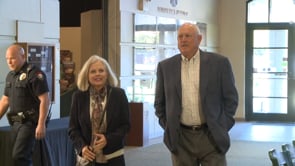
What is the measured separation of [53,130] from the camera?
237 inches

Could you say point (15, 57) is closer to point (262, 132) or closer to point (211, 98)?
point (211, 98)

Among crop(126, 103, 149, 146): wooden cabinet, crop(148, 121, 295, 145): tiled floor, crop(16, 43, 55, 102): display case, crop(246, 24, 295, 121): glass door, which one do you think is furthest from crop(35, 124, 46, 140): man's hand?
crop(246, 24, 295, 121): glass door

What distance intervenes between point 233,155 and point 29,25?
12.1 feet

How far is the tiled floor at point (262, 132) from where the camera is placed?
10198 mm

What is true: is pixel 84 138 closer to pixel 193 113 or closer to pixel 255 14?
pixel 193 113

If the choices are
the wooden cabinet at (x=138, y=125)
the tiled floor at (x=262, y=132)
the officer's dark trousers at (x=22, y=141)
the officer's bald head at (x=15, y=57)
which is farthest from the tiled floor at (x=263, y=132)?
the officer's bald head at (x=15, y=57)

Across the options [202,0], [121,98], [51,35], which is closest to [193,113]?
[121,98]

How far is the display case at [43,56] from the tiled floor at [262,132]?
118 inches

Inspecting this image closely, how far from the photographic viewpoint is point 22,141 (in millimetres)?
5355

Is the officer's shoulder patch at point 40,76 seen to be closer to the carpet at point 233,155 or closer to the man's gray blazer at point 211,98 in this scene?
the man's gray blazer at point 211,98

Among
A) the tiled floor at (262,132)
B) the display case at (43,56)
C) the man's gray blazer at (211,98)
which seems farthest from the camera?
the tiled floor at (262,132)

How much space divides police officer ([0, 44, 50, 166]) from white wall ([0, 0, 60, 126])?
1.17 metres

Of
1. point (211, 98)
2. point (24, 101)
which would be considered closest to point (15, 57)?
point (24, 101)

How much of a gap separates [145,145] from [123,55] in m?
1.63
